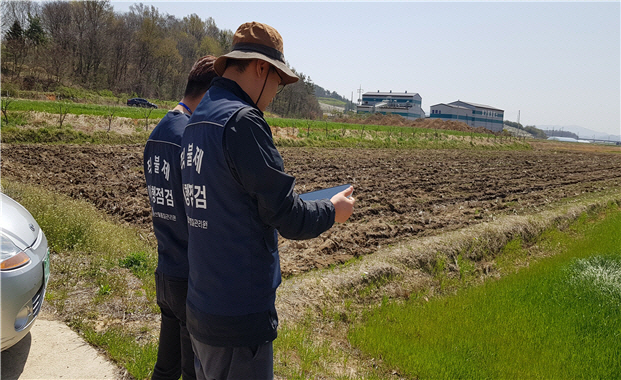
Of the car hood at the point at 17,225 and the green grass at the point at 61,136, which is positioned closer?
the car hood at the point at 17,225

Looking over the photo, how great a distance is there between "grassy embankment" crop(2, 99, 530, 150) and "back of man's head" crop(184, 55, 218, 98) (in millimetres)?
18444

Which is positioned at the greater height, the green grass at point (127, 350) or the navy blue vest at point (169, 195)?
the navy blue vest at point (169, 195)

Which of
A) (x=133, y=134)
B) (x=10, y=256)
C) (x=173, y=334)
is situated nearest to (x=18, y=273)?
(x=10, y=256)

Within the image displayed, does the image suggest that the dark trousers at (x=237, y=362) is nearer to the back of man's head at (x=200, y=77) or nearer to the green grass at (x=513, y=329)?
the back of man's head at (x=200, y=77)

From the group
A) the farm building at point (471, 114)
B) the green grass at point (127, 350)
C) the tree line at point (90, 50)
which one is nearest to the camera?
the green grass at point (127, 350)

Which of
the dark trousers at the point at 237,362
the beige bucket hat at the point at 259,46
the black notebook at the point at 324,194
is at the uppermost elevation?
the beige bucket hat at the point at 259,46

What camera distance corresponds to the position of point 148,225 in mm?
8875

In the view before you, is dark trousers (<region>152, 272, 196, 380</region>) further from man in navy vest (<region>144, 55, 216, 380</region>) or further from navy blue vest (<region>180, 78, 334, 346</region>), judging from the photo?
navy blue vest (<region>180, 78, 334, 346</region>)

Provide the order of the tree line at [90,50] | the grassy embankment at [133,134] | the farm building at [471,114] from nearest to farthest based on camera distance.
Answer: the grassy embankment at [133,134]
the tree line at [90,50]
the farm building at [471,114]

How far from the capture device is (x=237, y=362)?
192cm

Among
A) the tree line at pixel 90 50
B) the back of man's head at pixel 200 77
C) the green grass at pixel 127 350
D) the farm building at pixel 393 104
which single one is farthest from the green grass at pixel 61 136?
the farm building at pixel 393 104

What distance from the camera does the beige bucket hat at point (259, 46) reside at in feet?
6.66

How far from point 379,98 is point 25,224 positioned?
104m

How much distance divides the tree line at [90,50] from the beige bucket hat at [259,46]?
50.6 meters
